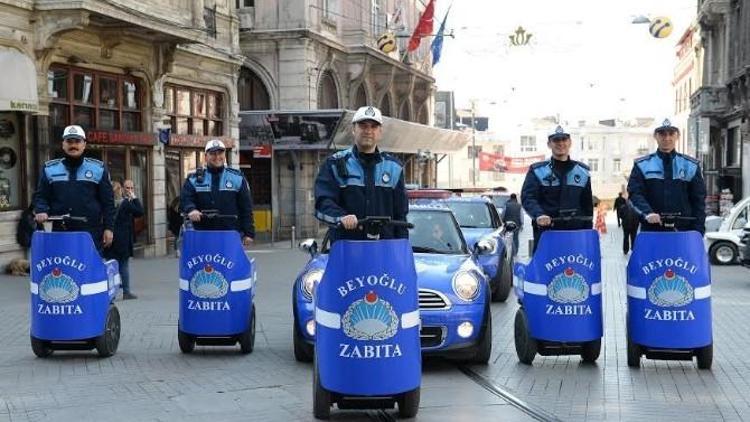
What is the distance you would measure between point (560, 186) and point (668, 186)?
3.00ft

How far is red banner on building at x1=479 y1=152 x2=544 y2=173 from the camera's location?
82.1 m

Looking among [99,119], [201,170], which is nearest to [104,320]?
[201,170]

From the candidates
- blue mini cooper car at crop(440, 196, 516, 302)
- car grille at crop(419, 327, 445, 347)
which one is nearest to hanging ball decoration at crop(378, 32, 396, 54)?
blue mini cooper car at crop(440, 196, 516, 302)

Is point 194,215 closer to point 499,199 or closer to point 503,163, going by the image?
point 499,199

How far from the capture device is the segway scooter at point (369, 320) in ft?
19.3

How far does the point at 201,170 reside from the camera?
9367mm

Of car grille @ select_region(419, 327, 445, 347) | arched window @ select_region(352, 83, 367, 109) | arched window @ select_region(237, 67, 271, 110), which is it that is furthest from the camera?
arched window @ select_region(352, 83, 367, 109)

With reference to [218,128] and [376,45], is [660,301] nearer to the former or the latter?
[218,128]

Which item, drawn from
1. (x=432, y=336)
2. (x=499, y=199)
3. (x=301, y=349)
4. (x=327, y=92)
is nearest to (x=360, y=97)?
(x=327, y=92)

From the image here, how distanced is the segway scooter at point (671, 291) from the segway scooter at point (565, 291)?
0.35 meters

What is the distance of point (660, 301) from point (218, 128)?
20668mm

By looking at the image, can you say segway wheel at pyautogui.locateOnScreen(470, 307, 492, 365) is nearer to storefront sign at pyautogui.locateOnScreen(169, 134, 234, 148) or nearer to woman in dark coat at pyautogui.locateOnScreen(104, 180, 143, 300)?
woman in dark coat at pyautogui.locateOnScreen(104, 180, 143, 300)

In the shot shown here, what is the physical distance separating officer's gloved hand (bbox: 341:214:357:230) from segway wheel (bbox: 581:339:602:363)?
3221 millimetres

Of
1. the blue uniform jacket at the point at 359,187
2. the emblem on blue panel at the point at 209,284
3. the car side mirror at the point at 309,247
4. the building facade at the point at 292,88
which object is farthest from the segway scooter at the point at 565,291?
the building facade at the point at 292,88
